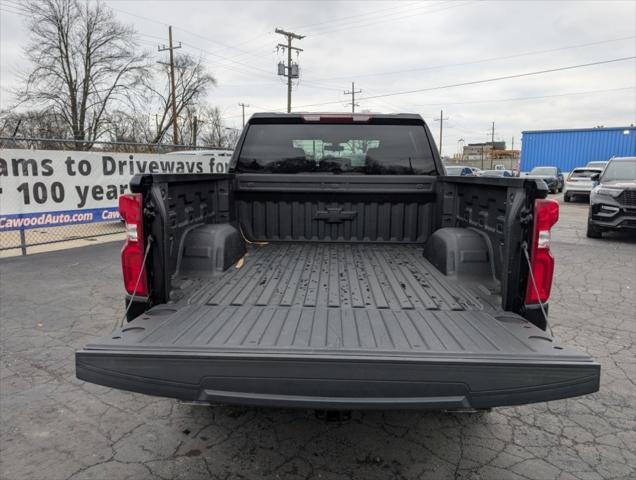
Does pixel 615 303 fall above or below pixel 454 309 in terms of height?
below

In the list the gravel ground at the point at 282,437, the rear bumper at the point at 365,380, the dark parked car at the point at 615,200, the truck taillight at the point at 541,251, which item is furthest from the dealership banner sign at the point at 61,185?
the dark parked car at the point at 615,200

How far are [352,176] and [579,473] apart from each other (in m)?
2.78

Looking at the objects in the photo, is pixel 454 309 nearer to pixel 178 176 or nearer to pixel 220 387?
pixel 220 387

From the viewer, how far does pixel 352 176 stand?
163 inches

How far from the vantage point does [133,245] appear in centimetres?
257

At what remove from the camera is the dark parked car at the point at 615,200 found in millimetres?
9844

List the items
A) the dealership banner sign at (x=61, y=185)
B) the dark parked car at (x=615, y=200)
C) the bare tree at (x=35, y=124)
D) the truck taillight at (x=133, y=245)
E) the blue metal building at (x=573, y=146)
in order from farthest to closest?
1. the blue metal building at (x=573, y=146)
2. the bare tree at (x=35, y=124)
3. the dark parked car at (x=615, y=200)
4. the dealership banner sign at (x=61, y=185)
5. the truck taillight at (x=133, y=245)

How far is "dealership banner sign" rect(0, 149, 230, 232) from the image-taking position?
25.8 ft

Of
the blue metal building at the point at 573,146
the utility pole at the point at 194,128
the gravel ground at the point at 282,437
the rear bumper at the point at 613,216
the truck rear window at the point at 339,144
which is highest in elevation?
the utility pole at the point at 194,128

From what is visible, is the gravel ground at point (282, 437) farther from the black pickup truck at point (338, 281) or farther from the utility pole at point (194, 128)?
the utility pole at point (194, 128)

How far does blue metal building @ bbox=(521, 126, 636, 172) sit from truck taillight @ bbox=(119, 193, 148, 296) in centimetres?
3368

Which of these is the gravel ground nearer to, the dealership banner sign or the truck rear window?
the truck rear window

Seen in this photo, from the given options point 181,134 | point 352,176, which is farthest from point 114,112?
point 352,176

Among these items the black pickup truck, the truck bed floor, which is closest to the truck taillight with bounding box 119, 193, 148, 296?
the black pickup truck
